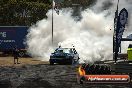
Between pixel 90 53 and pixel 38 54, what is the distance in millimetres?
6855

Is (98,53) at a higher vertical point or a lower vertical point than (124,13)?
lower

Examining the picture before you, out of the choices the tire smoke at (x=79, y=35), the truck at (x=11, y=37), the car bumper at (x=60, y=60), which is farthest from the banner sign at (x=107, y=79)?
the truck at (x=11, y=37)

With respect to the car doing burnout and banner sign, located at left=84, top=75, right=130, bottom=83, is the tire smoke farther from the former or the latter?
banner sign, located at left=84, top=75, right=130, bottom=83

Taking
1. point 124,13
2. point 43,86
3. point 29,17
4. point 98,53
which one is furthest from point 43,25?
point 43,86

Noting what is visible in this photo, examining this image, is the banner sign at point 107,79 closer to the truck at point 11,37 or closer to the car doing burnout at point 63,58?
the car doing burnout at point 63,58

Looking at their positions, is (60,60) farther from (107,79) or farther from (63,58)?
(107,79)

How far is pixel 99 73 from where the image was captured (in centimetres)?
1639

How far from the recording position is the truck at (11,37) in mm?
46500

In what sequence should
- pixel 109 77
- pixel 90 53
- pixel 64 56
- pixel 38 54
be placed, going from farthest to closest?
pixel 38 54 < pixel 90 53 < pixel 64 56 < pixel 109 77

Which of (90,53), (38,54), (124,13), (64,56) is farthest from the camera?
(38,54)

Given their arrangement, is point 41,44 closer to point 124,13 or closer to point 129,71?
point 124,13

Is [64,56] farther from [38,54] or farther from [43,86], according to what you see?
[43,86]

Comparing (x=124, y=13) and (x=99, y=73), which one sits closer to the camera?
(x=99, y=73)

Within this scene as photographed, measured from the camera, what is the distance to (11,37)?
46750mm
